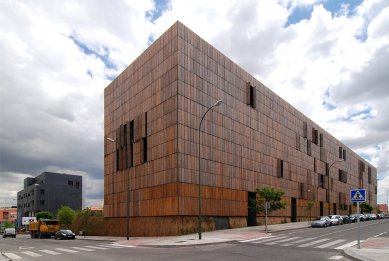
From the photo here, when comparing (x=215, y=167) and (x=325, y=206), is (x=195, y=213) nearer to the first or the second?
(x=215, y=167)

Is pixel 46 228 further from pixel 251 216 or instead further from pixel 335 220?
pixel 335 220

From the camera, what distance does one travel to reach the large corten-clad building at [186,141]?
4259 cm

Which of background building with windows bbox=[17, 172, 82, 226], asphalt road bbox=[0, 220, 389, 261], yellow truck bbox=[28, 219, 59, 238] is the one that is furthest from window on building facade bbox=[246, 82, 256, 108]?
background building with windows bbox=[17, 172, 82, 226]

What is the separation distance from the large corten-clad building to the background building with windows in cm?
7753

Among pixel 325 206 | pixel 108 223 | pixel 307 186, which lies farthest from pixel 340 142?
pixel 108 223

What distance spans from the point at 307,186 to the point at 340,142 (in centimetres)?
3408

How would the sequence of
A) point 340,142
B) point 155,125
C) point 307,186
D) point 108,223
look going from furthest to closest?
1. point 340,142
2. point 307,186
3. point 108,223
4. point 155,125

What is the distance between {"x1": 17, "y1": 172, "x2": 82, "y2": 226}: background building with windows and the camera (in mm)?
131188

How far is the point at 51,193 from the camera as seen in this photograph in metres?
132

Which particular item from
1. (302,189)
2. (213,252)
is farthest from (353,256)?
(302,189)

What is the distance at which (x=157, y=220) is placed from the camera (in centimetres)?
4419

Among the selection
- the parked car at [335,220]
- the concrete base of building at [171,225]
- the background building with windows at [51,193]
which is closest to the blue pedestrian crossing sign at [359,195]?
the concrete base of building at [171,225]

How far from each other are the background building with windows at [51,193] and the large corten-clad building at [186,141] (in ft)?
254

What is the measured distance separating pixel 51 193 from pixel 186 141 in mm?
102108
